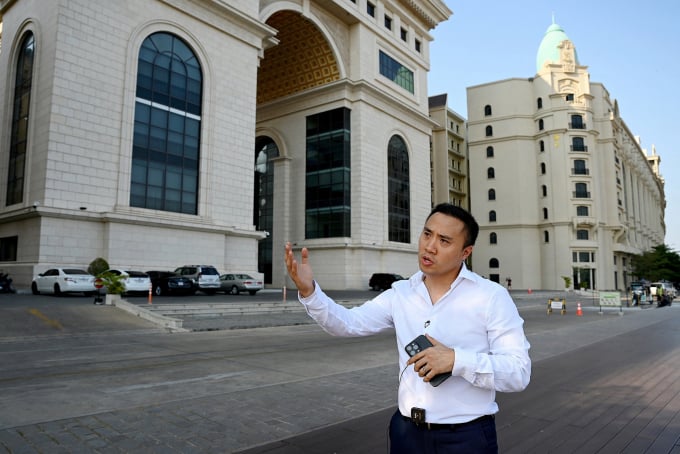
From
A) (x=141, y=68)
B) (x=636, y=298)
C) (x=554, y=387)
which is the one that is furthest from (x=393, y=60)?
(x=554, y=387)

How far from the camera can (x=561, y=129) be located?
64.2 metres

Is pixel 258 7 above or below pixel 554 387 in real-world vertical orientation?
above

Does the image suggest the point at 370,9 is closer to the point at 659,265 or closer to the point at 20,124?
the point at 20,124

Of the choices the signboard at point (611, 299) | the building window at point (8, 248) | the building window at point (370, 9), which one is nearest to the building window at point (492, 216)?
the building window at point (370, 9)

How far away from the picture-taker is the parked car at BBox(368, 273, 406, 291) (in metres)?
38.1

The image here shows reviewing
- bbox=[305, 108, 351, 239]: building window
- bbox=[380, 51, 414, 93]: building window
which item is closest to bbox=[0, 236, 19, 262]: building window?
bbox=[305, 108, 351, 239]: building window

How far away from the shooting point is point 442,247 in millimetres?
2268

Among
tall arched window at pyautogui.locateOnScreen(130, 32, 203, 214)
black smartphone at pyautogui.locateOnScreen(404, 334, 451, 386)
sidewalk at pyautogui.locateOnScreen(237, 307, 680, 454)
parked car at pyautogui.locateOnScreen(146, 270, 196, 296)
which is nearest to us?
black smartphone at pyautogui.locateOnScreen(404, 334, 451, 386)

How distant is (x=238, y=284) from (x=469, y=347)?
27.7 m

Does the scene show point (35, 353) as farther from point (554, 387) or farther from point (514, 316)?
point (514, 316)

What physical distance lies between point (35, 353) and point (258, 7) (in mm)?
31170

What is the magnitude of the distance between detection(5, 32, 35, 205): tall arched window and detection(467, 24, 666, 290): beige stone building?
186 ft

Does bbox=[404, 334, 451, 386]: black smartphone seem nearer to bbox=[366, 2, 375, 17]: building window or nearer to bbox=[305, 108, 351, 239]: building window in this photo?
bbox=[305, 108, 351, 239]: building window

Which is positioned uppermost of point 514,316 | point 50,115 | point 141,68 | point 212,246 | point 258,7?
point 258,7
